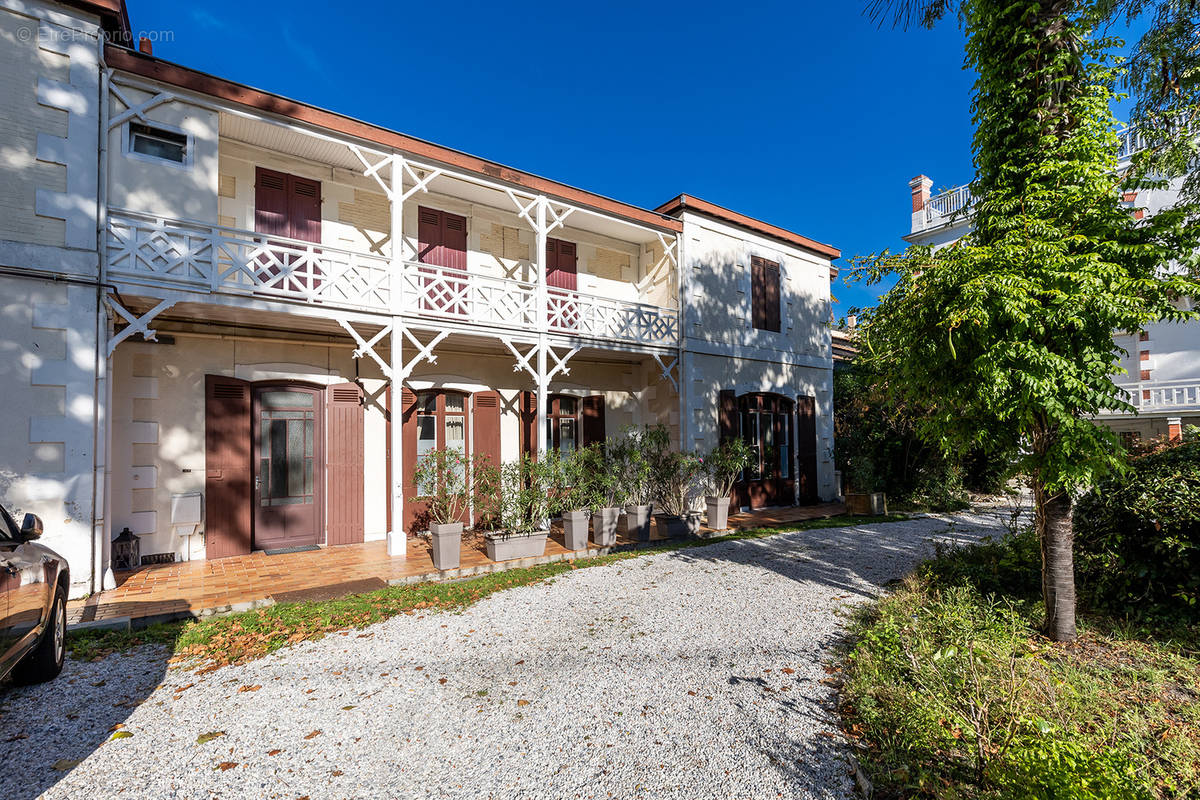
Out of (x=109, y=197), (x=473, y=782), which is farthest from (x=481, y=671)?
(x=109, y=197)

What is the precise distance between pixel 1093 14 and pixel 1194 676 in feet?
16.0

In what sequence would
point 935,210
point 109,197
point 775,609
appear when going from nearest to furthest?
point 775,609 < point 109,197 < point 935,210

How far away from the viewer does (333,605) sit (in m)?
5.61

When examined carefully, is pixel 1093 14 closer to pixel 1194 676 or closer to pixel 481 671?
pixel 1194 676

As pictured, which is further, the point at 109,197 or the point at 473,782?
the point at 109,197

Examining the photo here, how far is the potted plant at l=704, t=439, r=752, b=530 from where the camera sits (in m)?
9.81

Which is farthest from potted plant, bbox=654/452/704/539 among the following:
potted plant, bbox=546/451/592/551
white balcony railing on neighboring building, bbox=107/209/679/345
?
white balcony railing on neighboring building, bbox=107/209/679/345

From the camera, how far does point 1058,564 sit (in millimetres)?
4234

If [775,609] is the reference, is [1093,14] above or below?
Result: above

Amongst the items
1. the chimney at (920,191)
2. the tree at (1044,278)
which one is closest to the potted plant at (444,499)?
the tree at (1044,278)

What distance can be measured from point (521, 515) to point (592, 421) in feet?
12.2

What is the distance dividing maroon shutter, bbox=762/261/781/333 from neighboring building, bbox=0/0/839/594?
304 millimetres

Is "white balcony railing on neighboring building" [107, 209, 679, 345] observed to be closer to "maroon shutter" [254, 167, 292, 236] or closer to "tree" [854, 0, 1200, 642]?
"maroon shutter" [254, 167, 292, 236]

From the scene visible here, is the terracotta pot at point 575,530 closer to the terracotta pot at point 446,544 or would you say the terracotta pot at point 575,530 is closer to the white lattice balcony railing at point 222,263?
the terracotta pot at point 446,544
